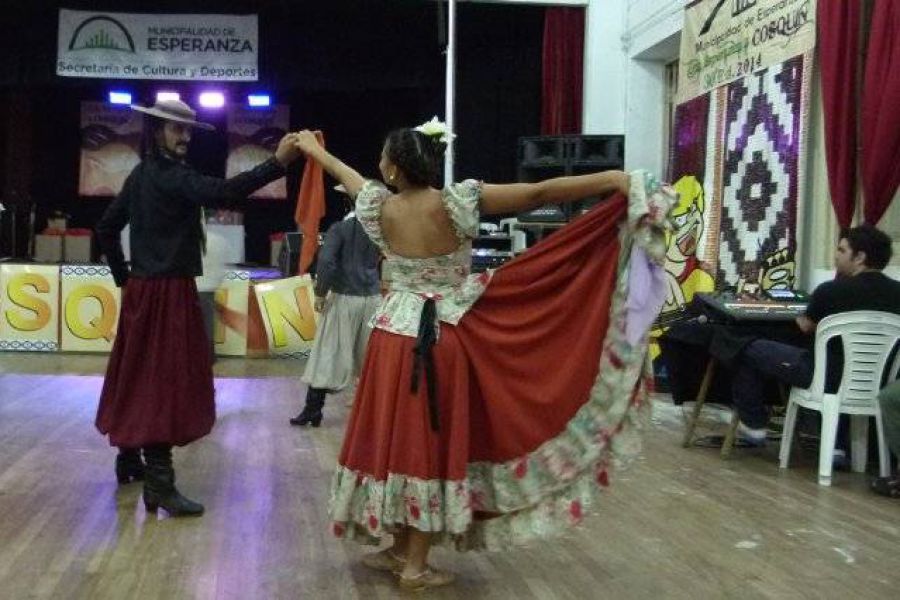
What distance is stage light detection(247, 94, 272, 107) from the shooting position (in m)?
12.2

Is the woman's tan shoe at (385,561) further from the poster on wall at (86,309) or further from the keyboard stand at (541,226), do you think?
the poster on wall at (86,309)

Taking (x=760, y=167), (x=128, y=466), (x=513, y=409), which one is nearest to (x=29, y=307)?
(x=128, y=466)

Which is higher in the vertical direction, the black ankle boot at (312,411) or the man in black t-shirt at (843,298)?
the man in black t-shirt at (843,298)

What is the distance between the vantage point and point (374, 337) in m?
2.78

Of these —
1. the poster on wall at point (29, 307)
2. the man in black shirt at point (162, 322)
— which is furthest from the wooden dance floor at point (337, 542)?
the poster on wall at point (29, 307)

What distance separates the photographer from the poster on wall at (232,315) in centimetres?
857

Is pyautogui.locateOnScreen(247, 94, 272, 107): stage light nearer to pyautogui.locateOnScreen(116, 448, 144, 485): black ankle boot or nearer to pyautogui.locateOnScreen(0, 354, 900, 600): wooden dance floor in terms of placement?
pyautogui.locateOnScreen(0, 354, 900, 600): wooden dance floor

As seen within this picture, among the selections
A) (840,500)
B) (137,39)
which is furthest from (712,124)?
(137,39)

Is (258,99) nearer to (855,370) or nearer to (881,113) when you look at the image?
(881,113)

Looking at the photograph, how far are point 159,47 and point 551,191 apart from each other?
7905mm

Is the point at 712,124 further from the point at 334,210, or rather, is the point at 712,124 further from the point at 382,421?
the point at 334,210

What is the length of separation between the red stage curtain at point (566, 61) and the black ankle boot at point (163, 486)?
642 cm

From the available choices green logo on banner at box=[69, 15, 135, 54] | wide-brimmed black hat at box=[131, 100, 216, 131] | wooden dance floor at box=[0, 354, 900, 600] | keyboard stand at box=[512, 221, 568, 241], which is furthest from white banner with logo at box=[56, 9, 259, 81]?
wide-brimmed black hat at box=[131, 100, 216, 131]

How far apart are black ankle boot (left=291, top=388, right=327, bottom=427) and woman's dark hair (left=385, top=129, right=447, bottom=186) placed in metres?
2.95
